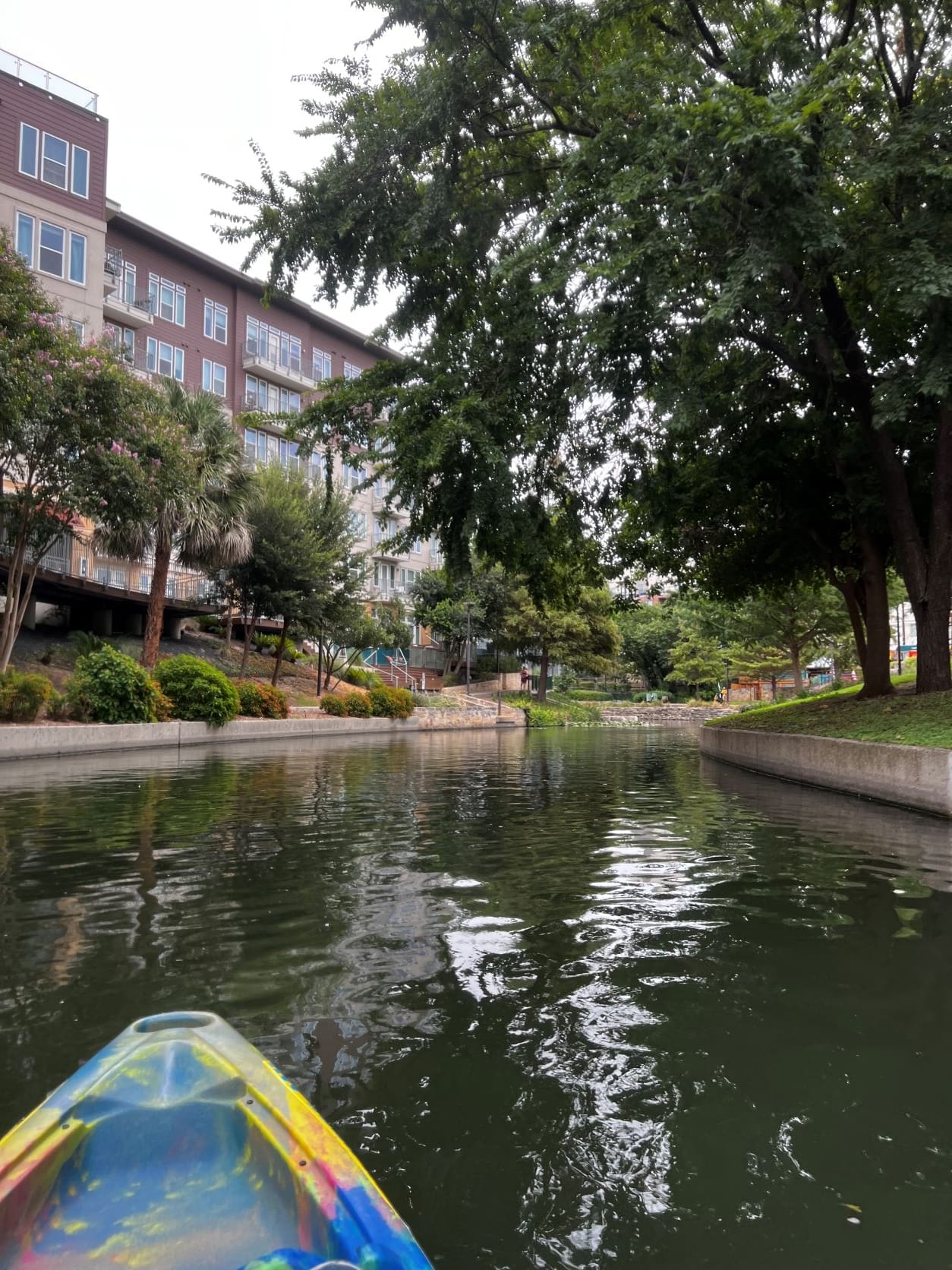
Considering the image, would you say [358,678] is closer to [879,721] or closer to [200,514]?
[200,514]

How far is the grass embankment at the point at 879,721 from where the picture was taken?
12188 mm

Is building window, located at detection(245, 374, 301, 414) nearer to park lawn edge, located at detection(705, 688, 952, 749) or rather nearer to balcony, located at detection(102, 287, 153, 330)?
balcony, located at detection(102, 287, 153, 330)

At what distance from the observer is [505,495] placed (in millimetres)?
11352

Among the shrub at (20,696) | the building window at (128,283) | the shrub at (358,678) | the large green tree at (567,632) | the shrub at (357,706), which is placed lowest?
the shrub at (357,706)

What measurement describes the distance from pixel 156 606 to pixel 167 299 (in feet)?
74.4

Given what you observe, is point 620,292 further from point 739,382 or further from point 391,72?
point 391,72

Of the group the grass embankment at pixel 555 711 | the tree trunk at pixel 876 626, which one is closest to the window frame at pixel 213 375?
the grass embankment at pixel 555 711

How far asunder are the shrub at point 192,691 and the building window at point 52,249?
1705 cm

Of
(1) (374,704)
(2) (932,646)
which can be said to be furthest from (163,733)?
(2) (932,646)

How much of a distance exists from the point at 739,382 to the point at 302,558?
1922 centimetres

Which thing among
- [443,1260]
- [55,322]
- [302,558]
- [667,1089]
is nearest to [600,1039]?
[667,1089]

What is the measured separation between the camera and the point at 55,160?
1241 inches

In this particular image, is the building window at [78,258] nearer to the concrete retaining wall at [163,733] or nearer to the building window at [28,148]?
the building window at [28,148]

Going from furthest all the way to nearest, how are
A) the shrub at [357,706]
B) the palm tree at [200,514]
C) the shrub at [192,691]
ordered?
the shrub at [357,706] → the palm tree at [200,514] → the shrub at [192,691]
